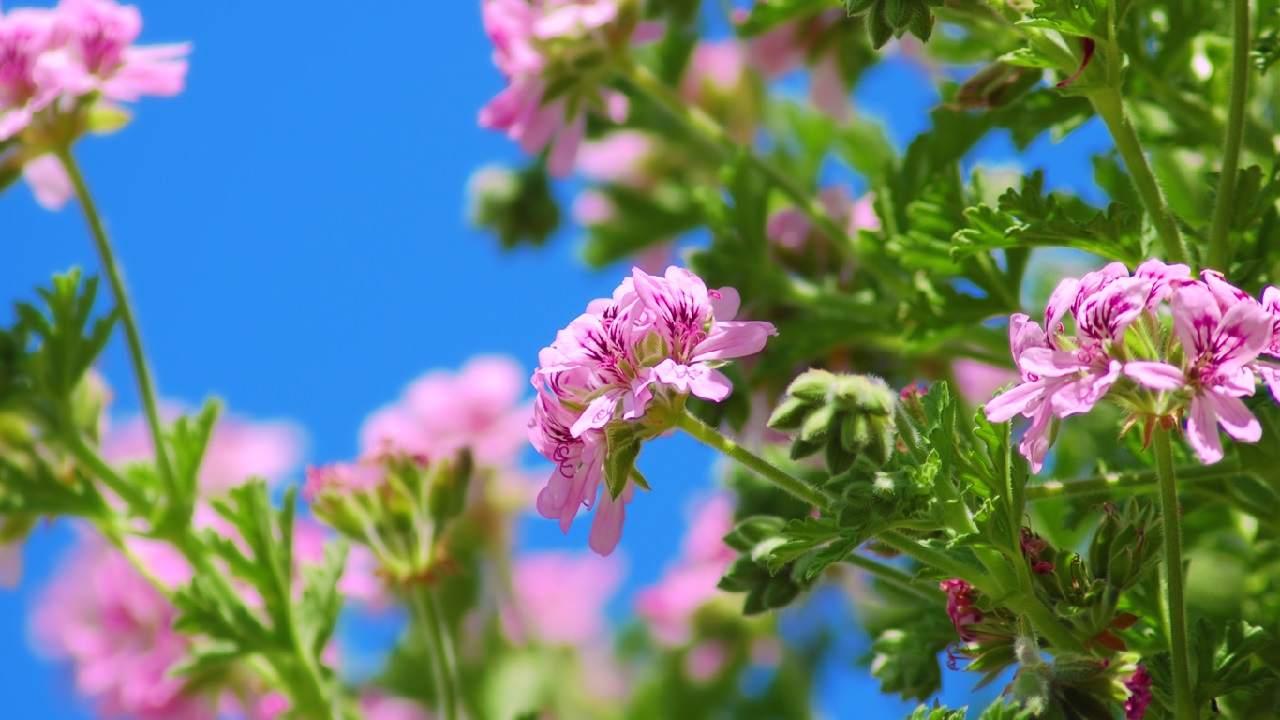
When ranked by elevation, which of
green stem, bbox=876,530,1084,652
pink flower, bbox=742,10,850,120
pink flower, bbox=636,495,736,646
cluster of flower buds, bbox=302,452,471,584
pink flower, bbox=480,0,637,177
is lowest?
green stem, bbox=876,530,1084,652

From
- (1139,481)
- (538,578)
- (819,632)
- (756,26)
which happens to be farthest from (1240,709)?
(538,578)

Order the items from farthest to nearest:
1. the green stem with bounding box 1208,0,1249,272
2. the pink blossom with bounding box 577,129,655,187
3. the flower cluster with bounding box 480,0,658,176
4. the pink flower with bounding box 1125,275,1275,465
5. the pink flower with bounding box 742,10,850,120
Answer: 1. the pink blossom with bounding box 577,129,655,187
2. the pink flower with bounding box 742,10,850,120
3. the flower cluster with bounding box 480,0,658,176
4. the green stem with bounding box 1208,0,1249,272
5. the pink flower with bounding box 1125,275,1275,465

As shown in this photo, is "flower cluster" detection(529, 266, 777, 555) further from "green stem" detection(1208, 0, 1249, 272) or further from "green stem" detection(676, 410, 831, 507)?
"green stem" detection(1208, 0, 1249, 272)

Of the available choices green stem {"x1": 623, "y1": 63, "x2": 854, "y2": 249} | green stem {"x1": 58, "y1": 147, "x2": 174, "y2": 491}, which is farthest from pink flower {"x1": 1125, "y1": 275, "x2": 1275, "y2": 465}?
green stem {"x1": 58, "y1": 147, "x2": 174, "y2": 491}

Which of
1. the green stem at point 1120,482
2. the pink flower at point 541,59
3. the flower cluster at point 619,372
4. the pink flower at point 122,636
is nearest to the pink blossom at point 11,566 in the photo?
the pink flower at point 122,636

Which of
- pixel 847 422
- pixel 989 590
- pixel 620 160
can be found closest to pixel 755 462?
pixel 847 422
